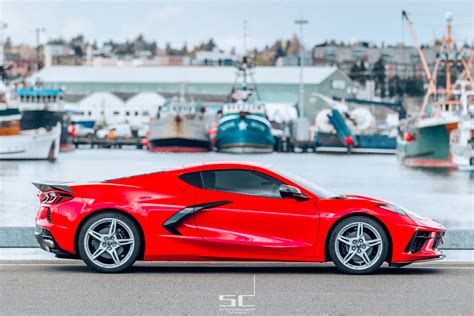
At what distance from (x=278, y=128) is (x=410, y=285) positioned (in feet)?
368

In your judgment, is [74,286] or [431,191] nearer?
[74,286]

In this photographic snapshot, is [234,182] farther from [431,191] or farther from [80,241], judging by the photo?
[431,191]

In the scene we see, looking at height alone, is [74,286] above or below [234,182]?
below

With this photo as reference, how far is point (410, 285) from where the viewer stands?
414 inches

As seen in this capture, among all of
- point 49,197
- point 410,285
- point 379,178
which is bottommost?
point 379,178

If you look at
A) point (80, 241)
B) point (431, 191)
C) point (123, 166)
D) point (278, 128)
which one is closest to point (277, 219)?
point (80, 241)

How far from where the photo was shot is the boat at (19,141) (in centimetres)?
9050

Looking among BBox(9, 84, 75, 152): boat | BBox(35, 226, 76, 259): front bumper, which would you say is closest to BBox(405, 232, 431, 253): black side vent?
BBox(35, 226, 76, 259): front bumper

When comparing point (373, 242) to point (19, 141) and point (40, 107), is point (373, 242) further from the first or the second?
point (40, 107)

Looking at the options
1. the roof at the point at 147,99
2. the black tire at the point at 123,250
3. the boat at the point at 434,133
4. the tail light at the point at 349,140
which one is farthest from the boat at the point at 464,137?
the black tire at the point at 123,250

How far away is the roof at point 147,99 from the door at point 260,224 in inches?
5180

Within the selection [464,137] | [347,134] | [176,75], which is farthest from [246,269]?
[176,75]

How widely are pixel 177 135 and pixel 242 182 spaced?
9365 centimetres

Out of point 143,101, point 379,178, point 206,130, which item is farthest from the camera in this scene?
point 143,101
